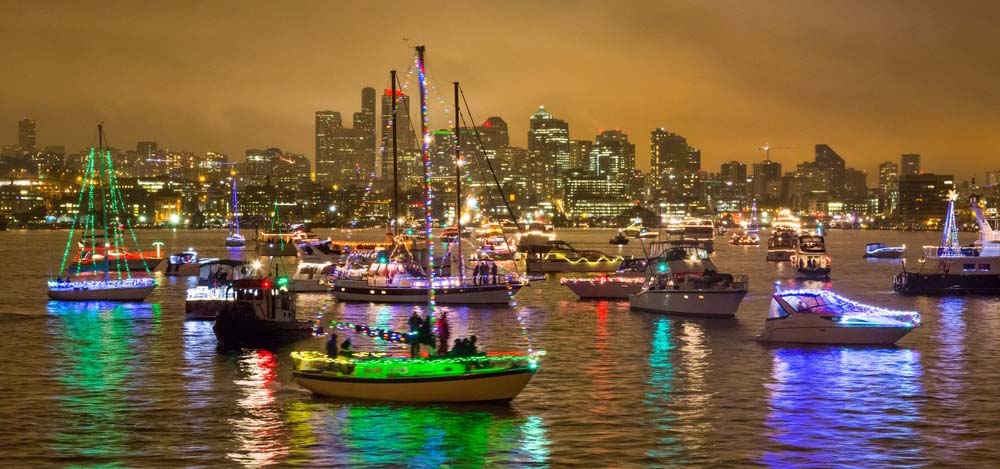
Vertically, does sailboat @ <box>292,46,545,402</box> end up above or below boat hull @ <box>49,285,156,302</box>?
below

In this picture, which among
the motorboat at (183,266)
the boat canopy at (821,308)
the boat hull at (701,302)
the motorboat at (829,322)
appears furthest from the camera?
the motorboat at (183,266)

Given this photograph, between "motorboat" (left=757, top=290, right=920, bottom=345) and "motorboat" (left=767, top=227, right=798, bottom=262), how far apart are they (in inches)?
Answer: 3747

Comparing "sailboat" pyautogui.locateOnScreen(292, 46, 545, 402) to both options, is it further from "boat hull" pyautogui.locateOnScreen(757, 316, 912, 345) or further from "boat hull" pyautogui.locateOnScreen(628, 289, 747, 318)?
"boat hull" pyautogui.locateOnScreen(628, 289, 747, 318)

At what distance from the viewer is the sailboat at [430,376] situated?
103ft

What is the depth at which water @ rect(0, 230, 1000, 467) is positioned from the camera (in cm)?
2798

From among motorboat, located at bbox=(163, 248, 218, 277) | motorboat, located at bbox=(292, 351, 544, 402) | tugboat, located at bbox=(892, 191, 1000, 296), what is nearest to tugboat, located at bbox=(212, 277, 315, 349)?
motorboat, located at bbox=(292, 351, 544, 402)

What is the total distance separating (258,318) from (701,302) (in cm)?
2332

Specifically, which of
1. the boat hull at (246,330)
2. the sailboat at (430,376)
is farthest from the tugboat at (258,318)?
the sailboat at (430,376)

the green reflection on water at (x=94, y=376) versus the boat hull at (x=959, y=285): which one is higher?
the boat hull at (x=959, y=285)

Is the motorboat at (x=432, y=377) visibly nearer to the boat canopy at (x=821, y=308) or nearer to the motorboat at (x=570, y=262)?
the boat canopy at (x=821, y=308)

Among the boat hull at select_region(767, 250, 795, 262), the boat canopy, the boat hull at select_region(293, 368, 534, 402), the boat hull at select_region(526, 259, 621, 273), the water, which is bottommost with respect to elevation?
the water

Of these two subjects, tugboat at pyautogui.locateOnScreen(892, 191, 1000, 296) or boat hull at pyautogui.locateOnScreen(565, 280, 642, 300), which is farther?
tugboat at pyautogui.locateOnScreen(892, 191, 1000, 296)

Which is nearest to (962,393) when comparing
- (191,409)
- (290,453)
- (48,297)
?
(290,453)

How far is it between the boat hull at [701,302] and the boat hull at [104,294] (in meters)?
34.6
